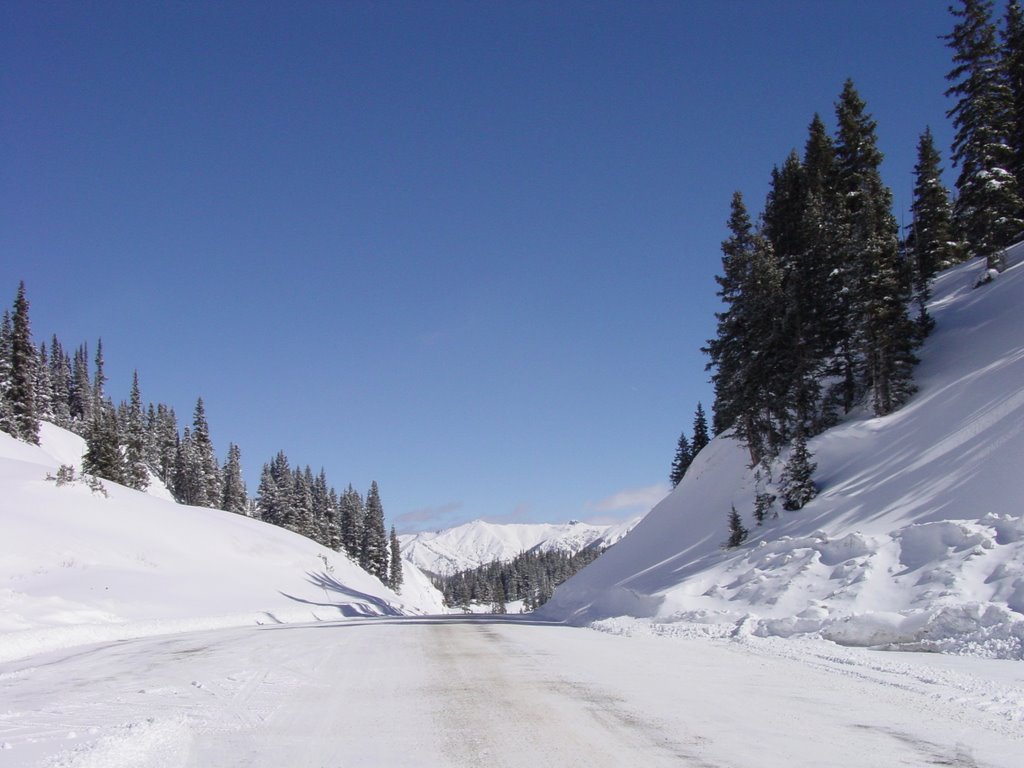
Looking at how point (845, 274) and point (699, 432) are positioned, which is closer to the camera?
point (845, 274)

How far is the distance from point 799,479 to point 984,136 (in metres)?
19.3

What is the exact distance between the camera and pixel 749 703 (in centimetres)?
782

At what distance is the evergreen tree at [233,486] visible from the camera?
88.6 metres

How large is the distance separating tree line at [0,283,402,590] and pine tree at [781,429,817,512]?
4658 cm

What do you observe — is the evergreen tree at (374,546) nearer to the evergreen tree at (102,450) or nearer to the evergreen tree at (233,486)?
the evergreen tree at (233,486)

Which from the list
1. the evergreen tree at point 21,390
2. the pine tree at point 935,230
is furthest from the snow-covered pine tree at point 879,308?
the evergreen tree at point 21,390

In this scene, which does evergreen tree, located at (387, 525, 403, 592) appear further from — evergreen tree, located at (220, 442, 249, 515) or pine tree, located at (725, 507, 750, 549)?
pine tree, located at (725, 507, 750, 549)

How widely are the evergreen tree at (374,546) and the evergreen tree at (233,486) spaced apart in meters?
16.9

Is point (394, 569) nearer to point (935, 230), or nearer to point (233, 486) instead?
point (233, 486)

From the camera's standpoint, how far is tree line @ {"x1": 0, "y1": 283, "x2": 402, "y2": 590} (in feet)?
182

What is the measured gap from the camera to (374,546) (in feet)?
310

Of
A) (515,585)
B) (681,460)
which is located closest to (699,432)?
(681,460)

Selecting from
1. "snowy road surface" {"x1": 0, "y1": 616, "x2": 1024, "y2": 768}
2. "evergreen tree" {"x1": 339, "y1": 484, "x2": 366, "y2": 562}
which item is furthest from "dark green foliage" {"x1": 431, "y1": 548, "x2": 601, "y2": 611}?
"snowy road surface" {"x1": 0, "y1": 616, "x2": 1024, "y2": 768}

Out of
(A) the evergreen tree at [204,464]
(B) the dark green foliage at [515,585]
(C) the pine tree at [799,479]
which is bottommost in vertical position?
(B) the dark green foliage at [515,585]
